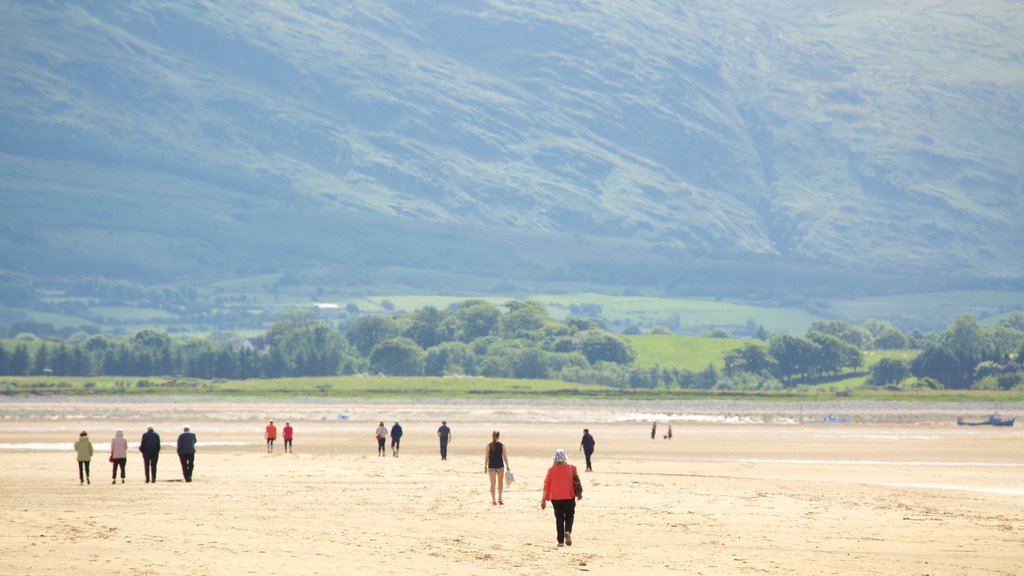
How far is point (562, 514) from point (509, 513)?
21.1 ft

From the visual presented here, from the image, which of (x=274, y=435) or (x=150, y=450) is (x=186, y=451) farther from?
(x=274, y=435)

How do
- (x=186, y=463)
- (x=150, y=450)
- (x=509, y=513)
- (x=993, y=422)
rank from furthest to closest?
(x=993, y=422), (x=186, y=463), (x=150, y=450), (x=509, y=513)

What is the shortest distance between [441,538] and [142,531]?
6.12m

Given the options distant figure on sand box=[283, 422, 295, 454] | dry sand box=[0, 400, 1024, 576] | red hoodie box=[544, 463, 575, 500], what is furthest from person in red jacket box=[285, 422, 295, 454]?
red hoodie box=[544, 463, 575, 500]

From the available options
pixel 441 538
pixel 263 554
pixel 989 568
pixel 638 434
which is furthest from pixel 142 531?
pixel 638 434

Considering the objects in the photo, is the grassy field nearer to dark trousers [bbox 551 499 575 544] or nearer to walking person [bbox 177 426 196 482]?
walking person [bbox 177 426 196 482]

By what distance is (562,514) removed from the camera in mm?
31453

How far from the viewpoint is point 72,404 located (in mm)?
125125

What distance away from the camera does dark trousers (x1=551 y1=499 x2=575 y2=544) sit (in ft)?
103

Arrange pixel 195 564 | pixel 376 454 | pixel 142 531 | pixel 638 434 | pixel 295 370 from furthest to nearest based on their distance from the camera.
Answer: pixel 295 370 → pixel 638 434 → pixel 376 454 → pixel 142 531 → pixel 195 564

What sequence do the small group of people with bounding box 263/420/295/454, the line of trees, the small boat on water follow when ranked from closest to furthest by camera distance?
the small group of people with bounding box 263/420/295/454
the small boat on water
the line of trees

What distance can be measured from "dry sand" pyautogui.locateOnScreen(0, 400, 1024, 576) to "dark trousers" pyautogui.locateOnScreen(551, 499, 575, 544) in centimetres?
50

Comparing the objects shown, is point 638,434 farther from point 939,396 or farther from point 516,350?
point 516,350

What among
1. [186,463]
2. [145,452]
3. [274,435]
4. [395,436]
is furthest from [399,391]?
[145,452]
